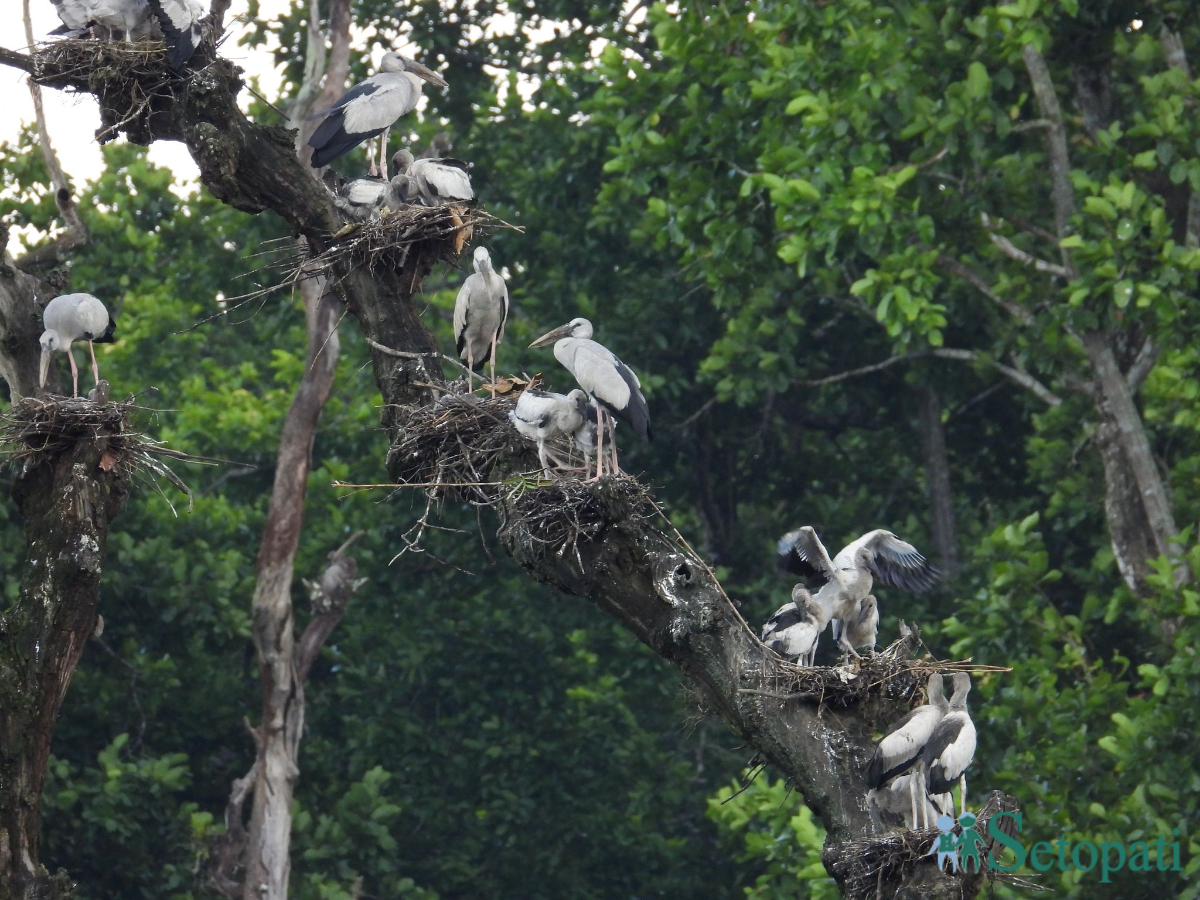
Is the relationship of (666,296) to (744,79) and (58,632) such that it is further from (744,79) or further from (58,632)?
(58,632)

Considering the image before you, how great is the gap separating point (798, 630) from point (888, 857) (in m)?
2.06

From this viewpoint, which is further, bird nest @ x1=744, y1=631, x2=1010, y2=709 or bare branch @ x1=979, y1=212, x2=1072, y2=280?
bare branch @ x1=979, y1=212, x2=1072, y2=280

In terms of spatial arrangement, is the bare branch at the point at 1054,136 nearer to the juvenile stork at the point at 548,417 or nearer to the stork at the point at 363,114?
the stork at the point at 363,114

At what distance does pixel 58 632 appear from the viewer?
7.95 metres

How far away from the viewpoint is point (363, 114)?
10.9 metres

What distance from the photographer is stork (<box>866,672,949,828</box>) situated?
287 inches

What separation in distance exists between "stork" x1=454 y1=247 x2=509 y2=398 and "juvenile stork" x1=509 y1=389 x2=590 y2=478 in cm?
100

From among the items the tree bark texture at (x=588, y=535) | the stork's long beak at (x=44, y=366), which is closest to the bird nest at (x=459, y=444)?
the tree bark texture at (x=588, y=535)

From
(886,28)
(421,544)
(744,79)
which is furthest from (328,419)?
(886,28)

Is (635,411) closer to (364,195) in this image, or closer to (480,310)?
(480,310)

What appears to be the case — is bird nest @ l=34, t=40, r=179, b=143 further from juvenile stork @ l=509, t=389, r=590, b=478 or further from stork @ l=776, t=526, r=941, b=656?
stork @ l=776, t=526, r=941, b=656

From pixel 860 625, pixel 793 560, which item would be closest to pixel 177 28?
pixel 793 560

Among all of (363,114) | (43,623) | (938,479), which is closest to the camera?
(43,623)

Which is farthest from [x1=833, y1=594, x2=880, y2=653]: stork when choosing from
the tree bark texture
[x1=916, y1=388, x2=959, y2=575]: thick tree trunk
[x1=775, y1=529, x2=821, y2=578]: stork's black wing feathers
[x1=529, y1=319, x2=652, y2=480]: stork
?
[x1=916, y1=388, x2=959, y2=575]: thick tree trunk
